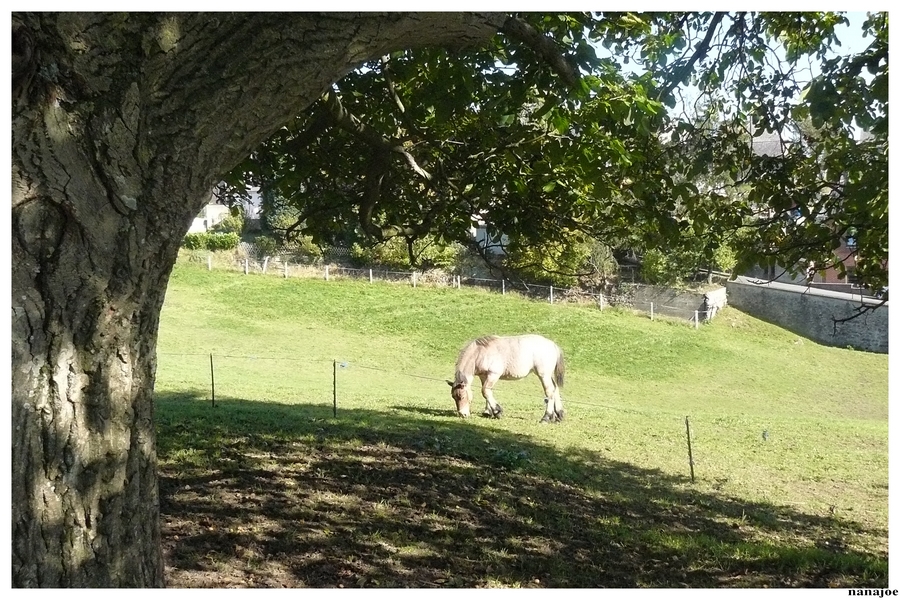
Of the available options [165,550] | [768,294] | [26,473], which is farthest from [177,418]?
[768,294]

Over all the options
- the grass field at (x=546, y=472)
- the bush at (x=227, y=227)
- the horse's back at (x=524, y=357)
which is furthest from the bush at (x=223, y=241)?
the horse's back at (x=524, y=357)

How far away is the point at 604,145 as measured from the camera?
17.0ft

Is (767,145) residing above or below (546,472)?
above

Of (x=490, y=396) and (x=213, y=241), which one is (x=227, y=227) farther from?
(x=490, y=396)

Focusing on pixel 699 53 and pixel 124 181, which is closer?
pixel 124 181

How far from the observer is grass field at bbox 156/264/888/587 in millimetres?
4355

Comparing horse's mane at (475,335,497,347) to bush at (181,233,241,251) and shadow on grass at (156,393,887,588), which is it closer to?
shadow on grass at (156,393,887,588)

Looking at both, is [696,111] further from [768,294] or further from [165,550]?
[768,294]

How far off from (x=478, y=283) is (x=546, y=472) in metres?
15.3

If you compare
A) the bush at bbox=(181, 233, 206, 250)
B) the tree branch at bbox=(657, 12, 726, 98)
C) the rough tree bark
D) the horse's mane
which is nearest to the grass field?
the rough tree bark

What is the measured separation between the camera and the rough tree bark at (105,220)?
2578 millimetres

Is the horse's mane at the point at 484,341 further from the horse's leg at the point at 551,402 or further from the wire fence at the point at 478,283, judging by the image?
the wire fence at the point at 478,283

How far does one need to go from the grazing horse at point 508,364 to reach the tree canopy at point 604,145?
17.4ft

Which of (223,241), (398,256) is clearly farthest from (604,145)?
(223,241)
